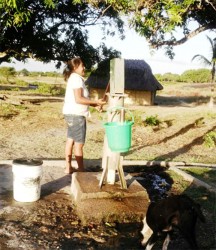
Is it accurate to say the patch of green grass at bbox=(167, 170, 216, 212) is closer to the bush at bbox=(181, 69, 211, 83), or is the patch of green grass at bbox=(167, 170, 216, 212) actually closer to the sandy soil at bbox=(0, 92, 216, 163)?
the sandy soil at bbox=(0, 92, 216, 163)

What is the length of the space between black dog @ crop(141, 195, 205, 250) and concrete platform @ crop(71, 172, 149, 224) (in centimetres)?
74

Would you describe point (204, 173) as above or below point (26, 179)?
below

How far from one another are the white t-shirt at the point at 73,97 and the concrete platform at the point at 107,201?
1004 mm

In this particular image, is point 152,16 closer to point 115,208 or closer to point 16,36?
point 115,208

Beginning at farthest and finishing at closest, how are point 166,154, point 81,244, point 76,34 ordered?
1. point 76,34
2. point 166,154
3. point 81,244

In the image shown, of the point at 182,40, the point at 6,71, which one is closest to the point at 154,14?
the point at 182,40

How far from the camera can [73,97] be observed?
5172 millimetres

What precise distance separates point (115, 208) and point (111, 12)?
11.1m

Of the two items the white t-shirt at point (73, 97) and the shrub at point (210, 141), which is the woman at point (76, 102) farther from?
the shrub at point (210, 141)

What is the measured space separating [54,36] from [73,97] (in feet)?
38.3

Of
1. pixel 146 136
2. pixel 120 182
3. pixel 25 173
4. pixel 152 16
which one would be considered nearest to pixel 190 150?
pixel 146 136

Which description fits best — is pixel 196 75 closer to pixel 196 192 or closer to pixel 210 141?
pixel 210 141

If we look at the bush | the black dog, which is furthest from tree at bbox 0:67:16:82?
the black dog

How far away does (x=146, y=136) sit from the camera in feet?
38.6
